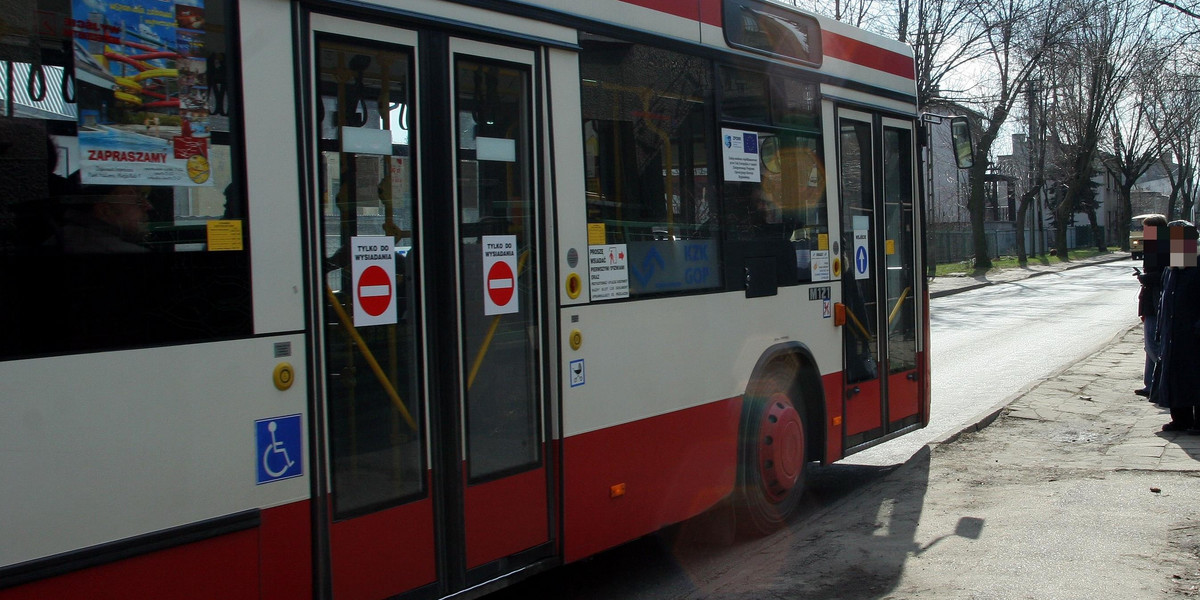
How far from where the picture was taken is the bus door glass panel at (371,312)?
378 centimetres

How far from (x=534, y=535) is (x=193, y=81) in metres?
2.44

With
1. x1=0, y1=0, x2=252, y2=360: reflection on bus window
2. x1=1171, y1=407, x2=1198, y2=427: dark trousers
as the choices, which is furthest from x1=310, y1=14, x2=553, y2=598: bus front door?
x1=1171, y1=407, x2=1198, y2=427: dark trousers

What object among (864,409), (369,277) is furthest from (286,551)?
(864,409)

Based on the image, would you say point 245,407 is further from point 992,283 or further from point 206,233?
point 992,283

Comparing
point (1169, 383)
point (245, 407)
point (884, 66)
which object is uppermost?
point (884, 66)

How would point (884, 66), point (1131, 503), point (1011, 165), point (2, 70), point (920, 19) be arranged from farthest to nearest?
1. point (1011, 165)
2. point (920, 19)
3. point (884, 66)
4. point (1131, 503)
5. point (2, 70)

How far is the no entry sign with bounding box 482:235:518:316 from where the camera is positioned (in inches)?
174

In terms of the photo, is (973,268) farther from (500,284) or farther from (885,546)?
(500,284)

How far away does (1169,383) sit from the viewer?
28.5 feet

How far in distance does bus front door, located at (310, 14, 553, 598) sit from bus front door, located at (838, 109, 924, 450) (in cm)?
326

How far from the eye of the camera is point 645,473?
207 inches

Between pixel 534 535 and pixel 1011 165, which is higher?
pixel 1011 165

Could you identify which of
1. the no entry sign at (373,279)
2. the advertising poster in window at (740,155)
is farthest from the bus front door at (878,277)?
the no entry sign at (373,279)

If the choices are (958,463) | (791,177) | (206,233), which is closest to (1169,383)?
(958,463)
